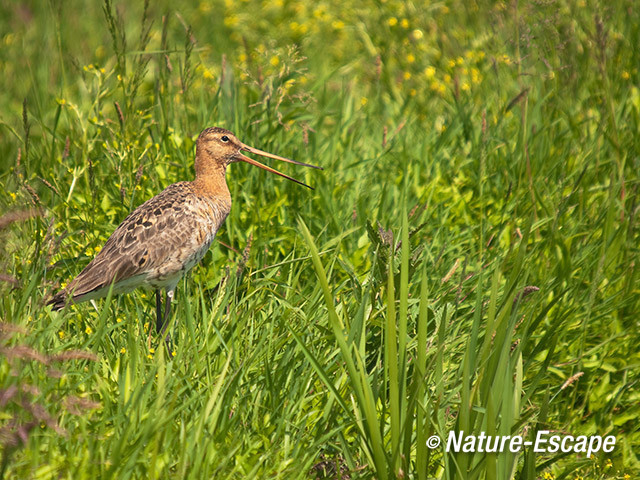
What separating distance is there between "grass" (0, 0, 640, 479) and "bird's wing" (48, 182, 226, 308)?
18 cm

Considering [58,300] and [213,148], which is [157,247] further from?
[213,148]

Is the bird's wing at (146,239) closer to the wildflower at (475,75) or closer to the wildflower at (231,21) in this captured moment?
the wildflower at (475,75)

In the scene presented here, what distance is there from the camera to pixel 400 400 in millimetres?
2973

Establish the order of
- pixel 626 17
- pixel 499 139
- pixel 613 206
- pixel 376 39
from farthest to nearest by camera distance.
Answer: pixel 376 39 < pixel 626 17 < pixel 499 139 < pixel 613 206

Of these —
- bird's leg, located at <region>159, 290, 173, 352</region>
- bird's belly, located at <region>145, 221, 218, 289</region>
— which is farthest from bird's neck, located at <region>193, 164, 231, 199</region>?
bird's leg, located at <region>159, 290, 173, 352</region>

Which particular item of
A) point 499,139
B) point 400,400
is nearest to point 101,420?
point 400,400

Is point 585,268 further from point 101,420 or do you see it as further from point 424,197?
point 101,420

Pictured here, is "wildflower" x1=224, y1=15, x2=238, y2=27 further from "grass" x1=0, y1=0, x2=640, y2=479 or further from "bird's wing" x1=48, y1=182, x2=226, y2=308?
"bird's wing" x1=48, y1=182, x2=226, y2=308

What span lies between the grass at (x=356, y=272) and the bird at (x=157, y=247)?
0.49ft

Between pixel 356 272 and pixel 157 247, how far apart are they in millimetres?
1104

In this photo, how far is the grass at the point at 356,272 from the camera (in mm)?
2830

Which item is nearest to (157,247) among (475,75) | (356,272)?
(356,272)

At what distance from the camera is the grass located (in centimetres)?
283

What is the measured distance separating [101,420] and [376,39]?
5210 millimetres
